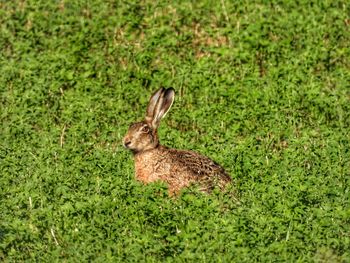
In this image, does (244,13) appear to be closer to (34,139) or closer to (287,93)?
(287,93)

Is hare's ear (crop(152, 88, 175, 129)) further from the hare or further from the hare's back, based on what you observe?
the hare's back

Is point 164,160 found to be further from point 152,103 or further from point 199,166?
point 152,103

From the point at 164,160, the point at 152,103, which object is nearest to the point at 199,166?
the point at 164,160

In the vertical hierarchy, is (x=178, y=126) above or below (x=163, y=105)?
below

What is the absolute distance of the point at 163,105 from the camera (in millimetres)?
12023

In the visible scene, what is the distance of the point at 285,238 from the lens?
929cm

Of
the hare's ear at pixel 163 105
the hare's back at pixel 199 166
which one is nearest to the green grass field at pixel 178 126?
the hare's back at pixel 199 166

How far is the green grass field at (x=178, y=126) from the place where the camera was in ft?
30.7

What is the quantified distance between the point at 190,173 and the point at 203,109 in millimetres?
1937

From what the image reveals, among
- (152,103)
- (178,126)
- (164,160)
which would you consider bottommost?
(178,126)

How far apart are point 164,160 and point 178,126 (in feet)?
4.78

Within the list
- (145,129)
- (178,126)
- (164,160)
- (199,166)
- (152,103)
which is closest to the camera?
(199,166)

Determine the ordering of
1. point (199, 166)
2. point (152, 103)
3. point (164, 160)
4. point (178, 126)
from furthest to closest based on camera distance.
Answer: point (178, 126), point (152, 103), point (164, 160), point (199, 166)

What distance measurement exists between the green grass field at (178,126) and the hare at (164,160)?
0.59 ft
